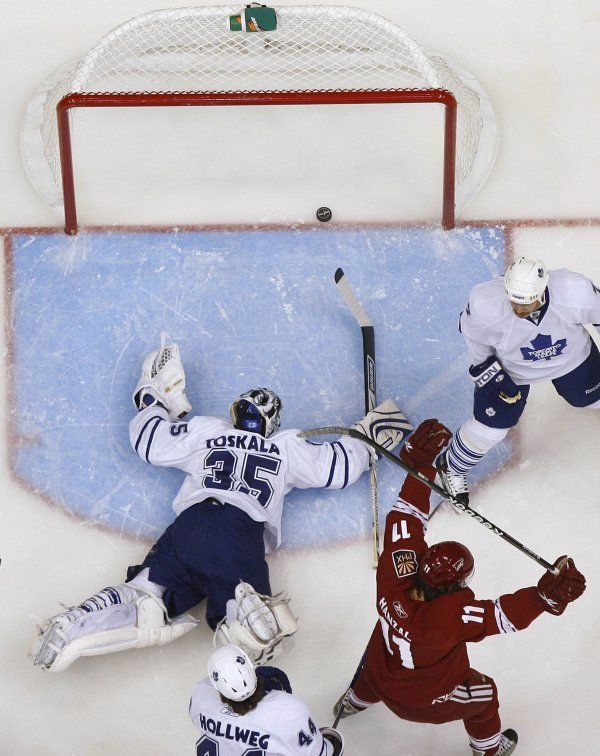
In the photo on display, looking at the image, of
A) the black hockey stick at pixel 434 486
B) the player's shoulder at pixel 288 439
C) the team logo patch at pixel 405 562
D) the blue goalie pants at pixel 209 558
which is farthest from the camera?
the player's shoulder at pixel 288 439

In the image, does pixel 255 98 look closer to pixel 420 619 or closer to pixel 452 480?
pixel 452 480

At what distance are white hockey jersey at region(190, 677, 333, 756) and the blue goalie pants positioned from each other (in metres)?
0.64

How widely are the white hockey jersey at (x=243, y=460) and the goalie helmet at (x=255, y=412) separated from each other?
0.03 meters

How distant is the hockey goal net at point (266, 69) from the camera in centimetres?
511

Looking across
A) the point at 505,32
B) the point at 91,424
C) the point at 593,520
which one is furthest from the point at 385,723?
the point at 505,32

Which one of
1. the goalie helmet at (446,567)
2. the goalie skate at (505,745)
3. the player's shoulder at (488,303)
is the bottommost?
the goalie skate at (505,745)

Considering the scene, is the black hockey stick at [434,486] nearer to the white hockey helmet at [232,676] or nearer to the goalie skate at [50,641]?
the white hockey helmet at [232,676]

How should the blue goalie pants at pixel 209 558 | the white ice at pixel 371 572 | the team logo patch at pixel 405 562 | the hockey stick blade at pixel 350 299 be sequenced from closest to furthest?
the team logo patch at pixel 405 562, the blue goalie pants at pixel 209 558, the white ice at pixel 371 572, the hockey stick blade at pixel 350 299

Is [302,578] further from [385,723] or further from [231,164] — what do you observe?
[231,164]

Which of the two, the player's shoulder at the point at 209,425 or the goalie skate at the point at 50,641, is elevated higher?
the player's shoulder at the point at 209,425

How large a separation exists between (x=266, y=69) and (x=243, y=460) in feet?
5.98

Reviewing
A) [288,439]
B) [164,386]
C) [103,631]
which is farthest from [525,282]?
[103,631]

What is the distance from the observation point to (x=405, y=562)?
13.1ft

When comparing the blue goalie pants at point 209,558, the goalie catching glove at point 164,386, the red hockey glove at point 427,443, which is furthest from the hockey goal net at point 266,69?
the blue goalie pants at point 209,558
